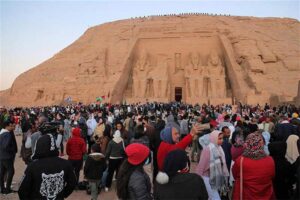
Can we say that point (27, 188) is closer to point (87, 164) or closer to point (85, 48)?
point (87, 164)

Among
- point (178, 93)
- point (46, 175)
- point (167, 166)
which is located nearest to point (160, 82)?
point (178, 93)

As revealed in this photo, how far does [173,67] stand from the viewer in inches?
1423

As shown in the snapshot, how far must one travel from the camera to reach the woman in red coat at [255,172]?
163 inches

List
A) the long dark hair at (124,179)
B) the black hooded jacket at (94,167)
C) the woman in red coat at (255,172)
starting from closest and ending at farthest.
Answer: the long dark hair at (124,179) < the woman in red coat at (255,172) < the black hooded jacket at (94,167)

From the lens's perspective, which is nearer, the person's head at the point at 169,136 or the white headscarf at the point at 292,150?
the person's head at the point at 169,136

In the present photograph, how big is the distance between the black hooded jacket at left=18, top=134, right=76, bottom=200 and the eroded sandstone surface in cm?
2658

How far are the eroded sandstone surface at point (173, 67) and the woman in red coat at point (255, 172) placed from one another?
84.1ft

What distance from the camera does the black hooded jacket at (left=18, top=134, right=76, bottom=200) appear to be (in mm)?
3773

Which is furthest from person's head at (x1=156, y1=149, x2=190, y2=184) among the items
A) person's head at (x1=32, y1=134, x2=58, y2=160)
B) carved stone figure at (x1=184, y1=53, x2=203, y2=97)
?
carved stone figure at (x1=184, y1=53, x2=203, y2=97)

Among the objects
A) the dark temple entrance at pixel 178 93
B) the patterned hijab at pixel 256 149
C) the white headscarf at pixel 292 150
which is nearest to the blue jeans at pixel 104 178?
the white headscarf at pixel 292 150

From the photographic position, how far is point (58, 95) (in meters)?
33.1

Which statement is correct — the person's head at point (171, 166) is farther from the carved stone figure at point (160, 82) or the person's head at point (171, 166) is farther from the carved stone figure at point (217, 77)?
the carved stone figure at point (160, 82)

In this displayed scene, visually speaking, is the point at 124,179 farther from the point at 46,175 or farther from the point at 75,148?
the point at 75,148

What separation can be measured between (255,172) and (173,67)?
32313mm
